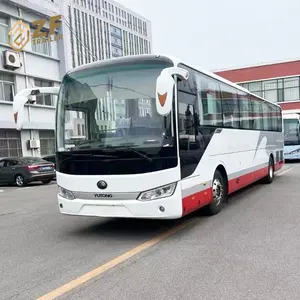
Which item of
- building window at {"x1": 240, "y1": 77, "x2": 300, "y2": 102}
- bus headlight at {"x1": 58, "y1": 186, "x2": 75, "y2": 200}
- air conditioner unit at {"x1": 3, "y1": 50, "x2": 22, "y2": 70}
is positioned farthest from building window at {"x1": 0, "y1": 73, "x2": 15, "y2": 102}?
building window at {"x1": 240, "y1": 77, "x2": 300, "y2": 102}

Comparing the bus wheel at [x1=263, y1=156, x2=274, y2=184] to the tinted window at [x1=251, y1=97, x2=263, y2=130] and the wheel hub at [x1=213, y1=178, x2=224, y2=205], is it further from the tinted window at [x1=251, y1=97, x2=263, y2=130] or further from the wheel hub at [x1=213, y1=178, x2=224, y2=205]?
the wheel hub at [x1=213, y1=178, x2=224, y2=205]

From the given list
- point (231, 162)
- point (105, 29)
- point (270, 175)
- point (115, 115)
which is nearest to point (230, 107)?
point (231, 162)

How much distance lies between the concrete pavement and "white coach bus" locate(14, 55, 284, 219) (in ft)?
1.86

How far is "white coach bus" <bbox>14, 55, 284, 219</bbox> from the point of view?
5.75 metres

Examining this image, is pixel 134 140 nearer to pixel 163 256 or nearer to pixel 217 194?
pixel 163 256

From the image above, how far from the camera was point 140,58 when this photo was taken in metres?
6.16

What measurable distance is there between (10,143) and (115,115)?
1905 cm

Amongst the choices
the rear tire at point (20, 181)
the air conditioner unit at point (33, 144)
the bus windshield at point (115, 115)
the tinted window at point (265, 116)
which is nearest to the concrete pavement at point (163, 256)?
the bus windshield at point (115, 115)

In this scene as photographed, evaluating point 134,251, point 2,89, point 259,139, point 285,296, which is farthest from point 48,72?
point 285,296

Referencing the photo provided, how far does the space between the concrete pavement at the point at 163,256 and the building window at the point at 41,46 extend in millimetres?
18801

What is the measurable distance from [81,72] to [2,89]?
18478mm

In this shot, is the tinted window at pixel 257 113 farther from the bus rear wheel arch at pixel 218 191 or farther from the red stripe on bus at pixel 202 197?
the bus rear wheel arch at pixel 218 191

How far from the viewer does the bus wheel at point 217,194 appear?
24.6 feet

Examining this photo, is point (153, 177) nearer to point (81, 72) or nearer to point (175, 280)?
point (175, 280)
